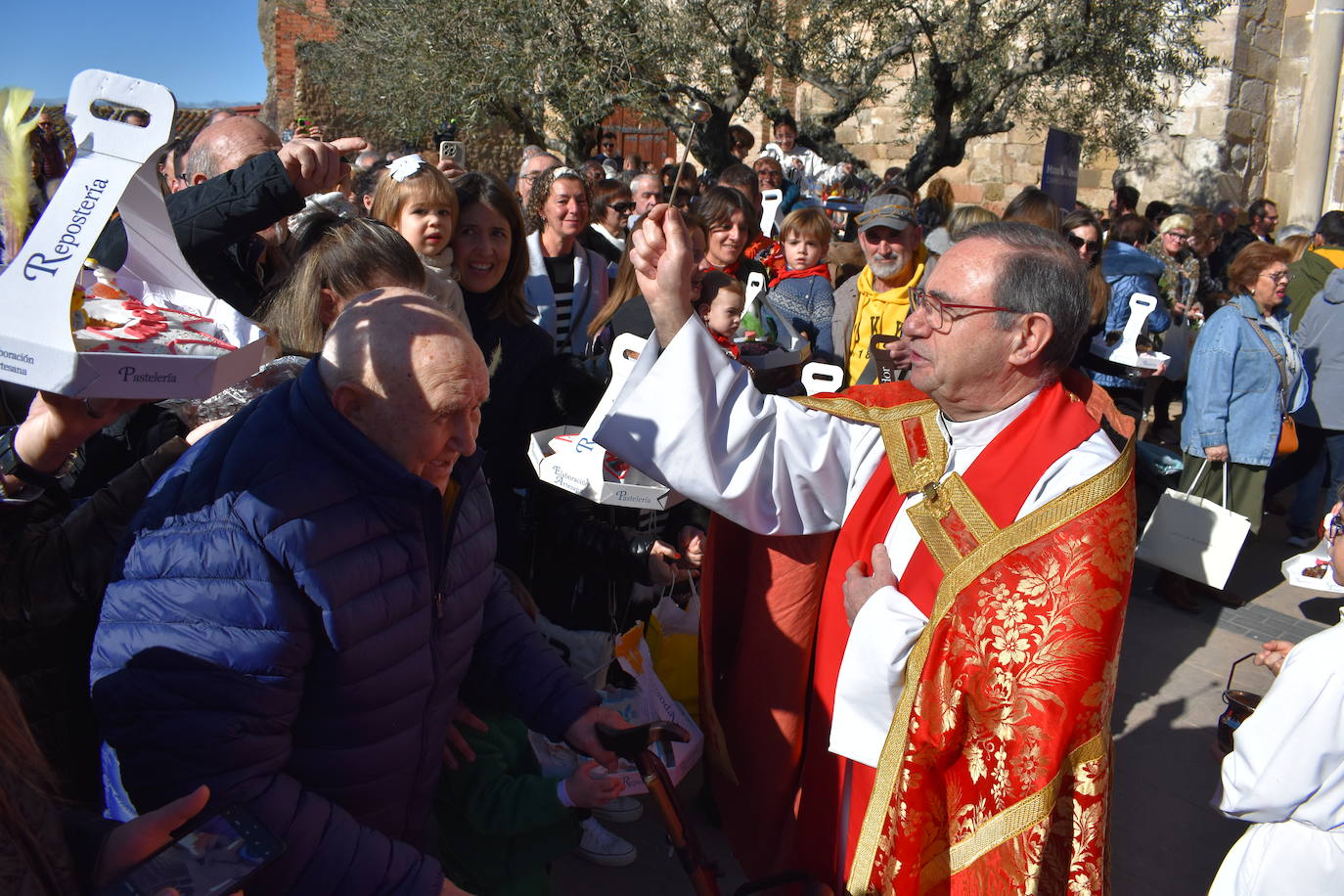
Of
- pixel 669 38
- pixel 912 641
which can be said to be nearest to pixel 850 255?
pixel 669 38

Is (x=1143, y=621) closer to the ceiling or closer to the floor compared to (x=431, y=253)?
closer to the floor

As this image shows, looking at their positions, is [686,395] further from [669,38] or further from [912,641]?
[669,38]

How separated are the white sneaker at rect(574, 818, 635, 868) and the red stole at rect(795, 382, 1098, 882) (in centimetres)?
87

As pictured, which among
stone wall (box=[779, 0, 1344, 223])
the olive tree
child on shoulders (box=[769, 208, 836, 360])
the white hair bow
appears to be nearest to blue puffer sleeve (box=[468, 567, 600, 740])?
the white hair bow

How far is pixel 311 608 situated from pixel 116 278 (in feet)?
1.89

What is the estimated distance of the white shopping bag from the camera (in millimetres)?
5203

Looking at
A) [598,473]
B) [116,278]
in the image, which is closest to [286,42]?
[598,473]

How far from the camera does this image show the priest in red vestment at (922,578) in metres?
2.09

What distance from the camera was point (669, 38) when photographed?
10.5 m

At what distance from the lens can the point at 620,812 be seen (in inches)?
138

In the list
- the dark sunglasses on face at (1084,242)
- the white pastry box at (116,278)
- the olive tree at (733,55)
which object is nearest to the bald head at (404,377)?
the white pastry box at (116,278)

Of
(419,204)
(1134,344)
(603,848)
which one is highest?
(419,204)

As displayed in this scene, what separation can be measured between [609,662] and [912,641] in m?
1.18

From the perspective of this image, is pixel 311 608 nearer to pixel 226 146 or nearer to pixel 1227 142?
pixel 226 146
